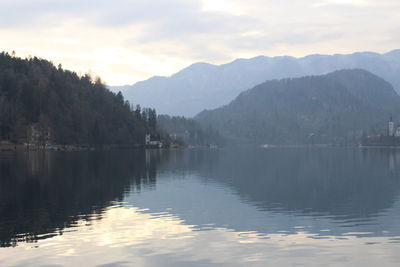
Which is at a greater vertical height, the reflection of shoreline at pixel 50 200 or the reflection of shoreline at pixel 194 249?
the reflection of shoreline at pixel 50 200

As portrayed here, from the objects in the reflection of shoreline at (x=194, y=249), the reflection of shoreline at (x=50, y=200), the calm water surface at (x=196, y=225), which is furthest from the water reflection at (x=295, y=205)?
the reflection of shoreline at (x=50, y=200)

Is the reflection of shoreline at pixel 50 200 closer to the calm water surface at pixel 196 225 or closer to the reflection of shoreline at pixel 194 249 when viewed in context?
the calm water surface at pixel 196 225

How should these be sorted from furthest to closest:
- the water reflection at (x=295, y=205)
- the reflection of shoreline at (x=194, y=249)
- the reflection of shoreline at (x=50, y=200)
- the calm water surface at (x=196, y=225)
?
the water reflection at (x=295, y=205), the reflection of shoreline at (x=50, y=200), the calm water surface at (x=196, y=225), the reflection of shoreline at (x=194, y=249)

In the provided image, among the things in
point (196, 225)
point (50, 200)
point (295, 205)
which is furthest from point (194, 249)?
point (50, 200)

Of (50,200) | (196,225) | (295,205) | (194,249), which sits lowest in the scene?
(295,205)

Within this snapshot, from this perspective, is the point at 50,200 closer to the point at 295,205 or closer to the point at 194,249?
the point at 295,205

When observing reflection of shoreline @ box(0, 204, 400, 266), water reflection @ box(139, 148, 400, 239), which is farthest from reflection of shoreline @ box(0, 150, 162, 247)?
water reflection @ box(139, 148, 400, 239)

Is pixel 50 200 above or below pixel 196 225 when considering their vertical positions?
above

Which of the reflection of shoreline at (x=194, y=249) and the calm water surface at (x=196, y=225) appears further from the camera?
the calm water surface at (x=196, y=225)

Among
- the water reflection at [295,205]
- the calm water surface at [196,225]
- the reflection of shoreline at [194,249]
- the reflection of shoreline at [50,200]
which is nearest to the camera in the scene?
the reflection of shoreline at [194,249]

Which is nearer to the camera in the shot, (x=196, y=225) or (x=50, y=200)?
(x=196, y=225)

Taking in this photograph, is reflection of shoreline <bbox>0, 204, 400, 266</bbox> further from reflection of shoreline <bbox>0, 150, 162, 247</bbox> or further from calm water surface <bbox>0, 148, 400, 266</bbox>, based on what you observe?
reflection of shoreline <bbox>0, 150, 162, 247</bbox>

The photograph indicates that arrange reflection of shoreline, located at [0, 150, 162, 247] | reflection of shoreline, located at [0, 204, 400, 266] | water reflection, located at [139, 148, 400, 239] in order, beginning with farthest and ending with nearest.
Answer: water reflection, located at [139, 148, 400, 239], reflection of shoreline, located at [0, 150, 162, 247], reflection of shoreline, located at [0, 204, 400, 266]

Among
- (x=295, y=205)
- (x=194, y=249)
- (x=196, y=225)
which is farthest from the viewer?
(x=295, y=205)
